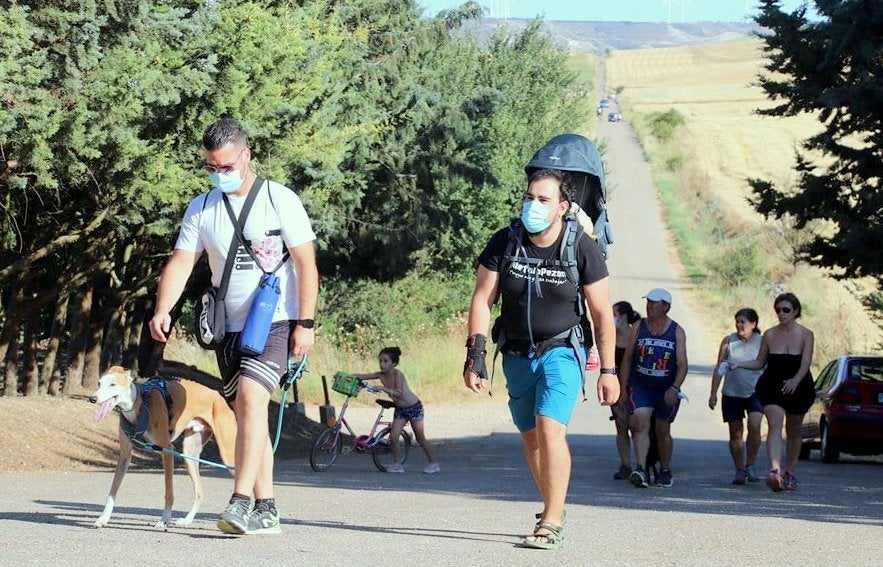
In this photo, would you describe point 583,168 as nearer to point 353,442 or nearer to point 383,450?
point 383,450

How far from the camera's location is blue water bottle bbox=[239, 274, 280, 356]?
807cm

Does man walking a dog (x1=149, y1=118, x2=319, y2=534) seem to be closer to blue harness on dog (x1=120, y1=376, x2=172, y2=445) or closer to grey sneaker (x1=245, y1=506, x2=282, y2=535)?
grey sneaker (x1=245, y1=506, x2=282, y2=535)

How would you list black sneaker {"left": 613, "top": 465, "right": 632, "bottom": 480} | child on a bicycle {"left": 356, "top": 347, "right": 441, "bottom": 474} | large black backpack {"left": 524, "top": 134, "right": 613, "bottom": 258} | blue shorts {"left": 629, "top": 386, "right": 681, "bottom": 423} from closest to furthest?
large black backpack {"left": 524, "top": 134, "right": 613, "bottom": 258}, blue shorts {"left": 629, "top": 386, "right": 681, "bottom": 423}, black sneaker {"left": 613, "top": 465, "right": 632, "bottom": 480}, child on a bicycle {"left": 356, "top": 347, "right": 441, "bottom": 474}

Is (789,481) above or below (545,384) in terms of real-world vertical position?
below

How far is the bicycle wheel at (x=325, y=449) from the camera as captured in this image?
18.6 metres

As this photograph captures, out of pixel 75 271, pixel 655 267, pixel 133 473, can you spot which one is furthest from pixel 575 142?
pixel 655 267

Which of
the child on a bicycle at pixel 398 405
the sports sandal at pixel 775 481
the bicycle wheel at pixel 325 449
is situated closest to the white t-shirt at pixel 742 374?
the sports sandal at pixel 775 481

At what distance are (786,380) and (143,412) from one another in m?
7.58

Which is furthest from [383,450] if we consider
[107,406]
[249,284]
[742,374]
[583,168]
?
[249,284]

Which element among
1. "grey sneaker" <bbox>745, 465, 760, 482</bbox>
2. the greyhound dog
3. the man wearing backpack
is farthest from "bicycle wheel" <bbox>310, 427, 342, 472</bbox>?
the man wearing backpack

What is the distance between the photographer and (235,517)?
319 inches

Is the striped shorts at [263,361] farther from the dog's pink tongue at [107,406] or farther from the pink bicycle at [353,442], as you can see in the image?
the pink bicycle at [353,442]

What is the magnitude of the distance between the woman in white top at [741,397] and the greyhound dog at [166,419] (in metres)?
7.35

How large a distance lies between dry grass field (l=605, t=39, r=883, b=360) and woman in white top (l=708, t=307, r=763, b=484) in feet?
23.4
